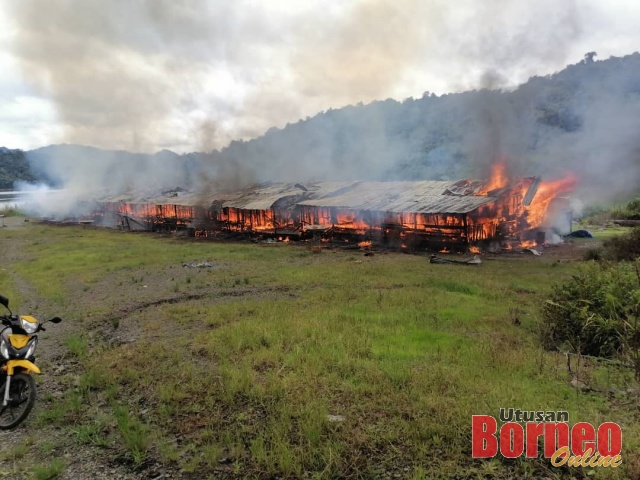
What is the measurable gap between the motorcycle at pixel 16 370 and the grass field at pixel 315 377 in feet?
1.34

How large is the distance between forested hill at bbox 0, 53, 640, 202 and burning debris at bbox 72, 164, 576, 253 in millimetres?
4399

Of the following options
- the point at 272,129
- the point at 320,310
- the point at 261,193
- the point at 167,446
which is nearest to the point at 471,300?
the point at 320,310

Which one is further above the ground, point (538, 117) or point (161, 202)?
point (538, 117)

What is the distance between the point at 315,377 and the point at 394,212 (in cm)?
2489

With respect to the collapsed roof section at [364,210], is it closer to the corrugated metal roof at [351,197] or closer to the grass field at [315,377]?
the corrugated metal roof at [351,197]

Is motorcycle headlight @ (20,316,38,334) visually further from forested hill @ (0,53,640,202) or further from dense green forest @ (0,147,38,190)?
dense green forest @ (0,147,38,190)

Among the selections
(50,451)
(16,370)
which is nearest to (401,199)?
(16,370)

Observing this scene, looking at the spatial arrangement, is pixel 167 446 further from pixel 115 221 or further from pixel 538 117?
pixel 538 117

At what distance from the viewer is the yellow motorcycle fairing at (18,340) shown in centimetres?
747

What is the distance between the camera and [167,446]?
6789 mm

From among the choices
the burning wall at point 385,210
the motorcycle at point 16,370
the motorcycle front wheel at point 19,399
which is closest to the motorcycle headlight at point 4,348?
the motorcycle at point 16,370

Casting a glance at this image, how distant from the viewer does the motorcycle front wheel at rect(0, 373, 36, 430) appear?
7547 mm

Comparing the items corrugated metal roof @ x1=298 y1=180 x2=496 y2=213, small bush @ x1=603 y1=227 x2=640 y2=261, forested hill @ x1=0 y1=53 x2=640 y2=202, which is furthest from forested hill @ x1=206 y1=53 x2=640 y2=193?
small bush @ x1=603 y1=227 x2=640 y2=261

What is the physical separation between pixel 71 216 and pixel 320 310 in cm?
7313
